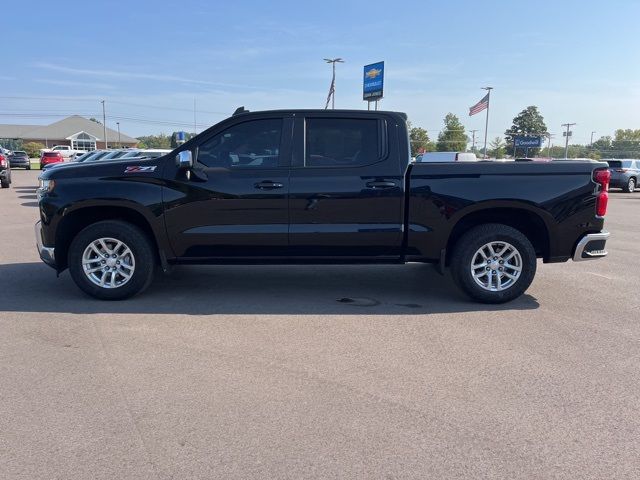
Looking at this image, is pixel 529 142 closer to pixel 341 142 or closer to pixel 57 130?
pixel 341 142

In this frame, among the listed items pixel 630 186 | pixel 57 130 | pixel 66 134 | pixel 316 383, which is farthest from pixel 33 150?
pixel 316 383

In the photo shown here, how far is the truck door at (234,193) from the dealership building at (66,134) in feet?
299

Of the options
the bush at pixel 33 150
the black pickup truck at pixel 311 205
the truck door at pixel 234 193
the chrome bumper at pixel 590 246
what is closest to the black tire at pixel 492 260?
the black pickup truck at pixel 311 205

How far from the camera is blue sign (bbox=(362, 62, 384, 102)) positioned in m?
42.9

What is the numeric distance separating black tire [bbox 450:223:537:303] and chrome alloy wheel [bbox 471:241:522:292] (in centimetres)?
2

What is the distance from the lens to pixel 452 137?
292 feet

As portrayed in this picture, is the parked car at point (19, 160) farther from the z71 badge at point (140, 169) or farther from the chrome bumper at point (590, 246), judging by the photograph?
the chrome bumper at point (590, 246)

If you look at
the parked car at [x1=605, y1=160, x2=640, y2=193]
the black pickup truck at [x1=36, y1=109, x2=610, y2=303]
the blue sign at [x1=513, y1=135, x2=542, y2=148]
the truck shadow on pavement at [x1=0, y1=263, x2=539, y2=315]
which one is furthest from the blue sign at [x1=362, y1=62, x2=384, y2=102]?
the black pickup truck at [x1=36, y1=109, x2=610, y2=303]

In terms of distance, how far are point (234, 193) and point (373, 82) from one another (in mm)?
40164

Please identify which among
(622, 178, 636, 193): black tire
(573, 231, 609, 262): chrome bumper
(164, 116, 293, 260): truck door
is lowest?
(622, 178, 636, 193): black tire

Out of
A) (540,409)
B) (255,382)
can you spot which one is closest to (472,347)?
(540,409)

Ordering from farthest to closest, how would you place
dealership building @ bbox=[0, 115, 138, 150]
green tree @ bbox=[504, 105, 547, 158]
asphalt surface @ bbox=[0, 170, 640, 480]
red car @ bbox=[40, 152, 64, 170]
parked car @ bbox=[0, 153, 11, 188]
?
green tree @ bbox=[504, 105, 547, 158]
dealership building @ bbox=[0, 115, 138, 150]
red car @ bbox=[40, 152, 64, 170]
parked car @ bbox=[0, 153, 11, 188]
asphalt surface @ bbox=[0, 170, 640, 480]

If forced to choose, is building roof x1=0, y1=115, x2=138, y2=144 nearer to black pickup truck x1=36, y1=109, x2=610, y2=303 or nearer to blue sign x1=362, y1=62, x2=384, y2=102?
blue sign x1=362, y1=62, x2=384, y2=102

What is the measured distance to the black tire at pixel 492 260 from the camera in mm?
5797
